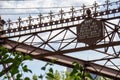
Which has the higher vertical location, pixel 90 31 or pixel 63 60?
pixel 90 31

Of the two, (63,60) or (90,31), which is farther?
(63,60)

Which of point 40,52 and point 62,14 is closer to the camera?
point 62,14

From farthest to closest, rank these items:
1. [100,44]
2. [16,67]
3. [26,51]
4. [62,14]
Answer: [26,51], [62,14], [100,44], [16,67]

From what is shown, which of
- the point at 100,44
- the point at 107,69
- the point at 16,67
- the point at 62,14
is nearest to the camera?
the point at 16,67

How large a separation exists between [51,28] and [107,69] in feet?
19.0

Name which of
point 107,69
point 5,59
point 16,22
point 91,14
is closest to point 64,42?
point 91,14

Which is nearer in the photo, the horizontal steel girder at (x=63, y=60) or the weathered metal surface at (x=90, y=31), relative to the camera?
the weathered metal surface at (x=90, y=31)

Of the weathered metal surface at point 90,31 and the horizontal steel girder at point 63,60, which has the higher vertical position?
the weathered metal surface at point 90,31

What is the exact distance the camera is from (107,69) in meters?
20.9

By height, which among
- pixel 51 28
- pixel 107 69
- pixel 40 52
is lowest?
pixel 107 69

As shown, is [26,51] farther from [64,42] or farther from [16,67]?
[16,67]

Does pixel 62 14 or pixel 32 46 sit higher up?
pixel 62 14

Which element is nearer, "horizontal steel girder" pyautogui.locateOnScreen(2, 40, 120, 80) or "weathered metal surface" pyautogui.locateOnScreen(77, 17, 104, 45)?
"weathered metal surface" pyautogui.locateOnScreen(77, 17, 104, 45)

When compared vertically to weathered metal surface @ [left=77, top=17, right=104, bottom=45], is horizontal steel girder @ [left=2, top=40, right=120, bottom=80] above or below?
below
